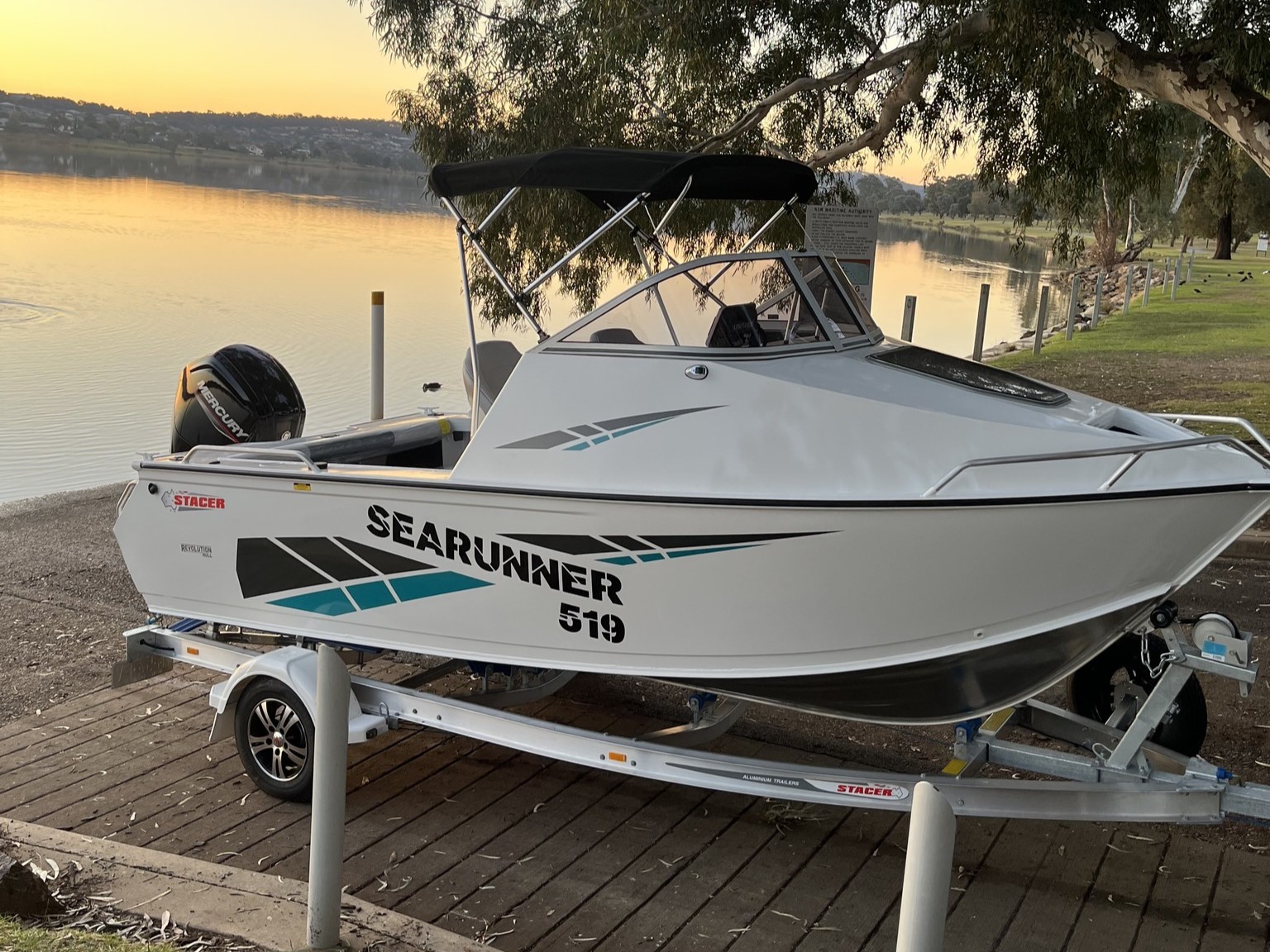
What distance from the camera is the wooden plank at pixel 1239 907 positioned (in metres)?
3.67

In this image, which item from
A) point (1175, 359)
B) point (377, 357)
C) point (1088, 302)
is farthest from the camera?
point (1088, 302)

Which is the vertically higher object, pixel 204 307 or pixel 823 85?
pixel 823 85

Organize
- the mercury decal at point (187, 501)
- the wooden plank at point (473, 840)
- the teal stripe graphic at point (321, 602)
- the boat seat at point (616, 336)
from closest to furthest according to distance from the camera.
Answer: the wooden plank at point (473, 840) < the boat seat at point (616, 336) < the teal stripe graphic at point (321, 602) < the mercury decal at point (187, 501)

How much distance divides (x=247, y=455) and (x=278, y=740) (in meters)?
1.13

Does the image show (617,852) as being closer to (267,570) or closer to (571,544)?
(571,544)

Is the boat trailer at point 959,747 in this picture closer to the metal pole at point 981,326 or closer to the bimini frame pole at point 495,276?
the bimini frame pole at point 495,276

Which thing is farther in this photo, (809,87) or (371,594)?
(809,87)

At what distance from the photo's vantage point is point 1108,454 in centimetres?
364

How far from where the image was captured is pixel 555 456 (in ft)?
13.8

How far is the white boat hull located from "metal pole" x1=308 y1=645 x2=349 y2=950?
1.06 m

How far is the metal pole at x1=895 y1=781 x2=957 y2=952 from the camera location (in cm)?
248

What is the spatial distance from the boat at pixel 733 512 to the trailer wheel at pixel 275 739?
32 cm

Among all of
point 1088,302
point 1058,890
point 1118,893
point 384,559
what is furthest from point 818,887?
point 1088,302

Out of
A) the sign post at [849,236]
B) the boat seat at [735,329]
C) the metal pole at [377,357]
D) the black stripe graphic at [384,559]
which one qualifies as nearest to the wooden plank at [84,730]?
the black stripe graphic at [384,559]
